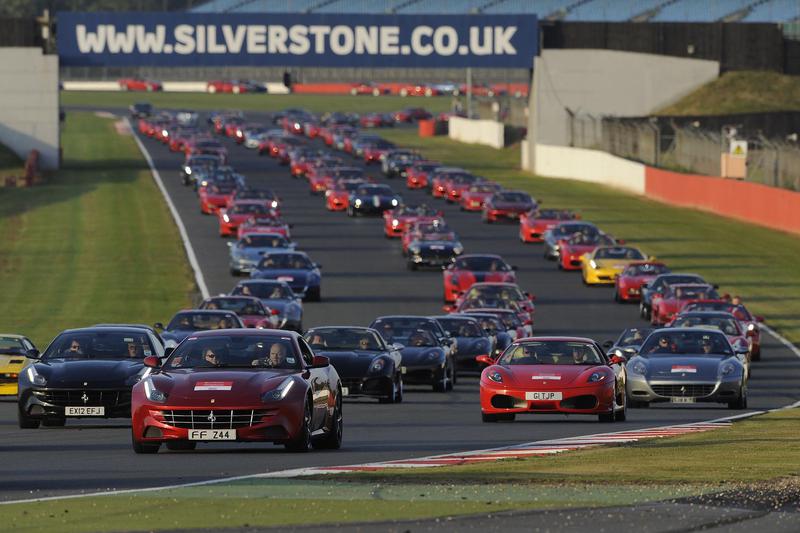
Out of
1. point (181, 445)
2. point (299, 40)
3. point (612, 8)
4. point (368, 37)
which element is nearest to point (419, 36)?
point (368, 37)

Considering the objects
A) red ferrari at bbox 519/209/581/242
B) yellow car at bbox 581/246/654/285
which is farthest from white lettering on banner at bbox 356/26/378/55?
yellow car at bbox 581/246/654/285

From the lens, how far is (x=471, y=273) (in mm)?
49125

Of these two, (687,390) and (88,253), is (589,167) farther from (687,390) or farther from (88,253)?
(687,390)

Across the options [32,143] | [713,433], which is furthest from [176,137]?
[713,433]

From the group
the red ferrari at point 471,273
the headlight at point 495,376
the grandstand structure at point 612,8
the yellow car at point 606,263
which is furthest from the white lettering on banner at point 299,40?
the headlight at point 495,376

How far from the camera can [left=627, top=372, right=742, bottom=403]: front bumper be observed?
1045 inches

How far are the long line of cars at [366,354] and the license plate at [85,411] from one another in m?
0.02

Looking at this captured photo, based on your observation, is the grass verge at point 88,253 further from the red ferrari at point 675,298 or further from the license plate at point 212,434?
the license plate at point 212,434

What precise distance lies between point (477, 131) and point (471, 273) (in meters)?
79.3

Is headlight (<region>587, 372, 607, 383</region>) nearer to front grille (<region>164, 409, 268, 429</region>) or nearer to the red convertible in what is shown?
front grille (<region>164, 409, 268, 429</region>)

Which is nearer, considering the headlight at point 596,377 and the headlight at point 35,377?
the headlight at point 35,377

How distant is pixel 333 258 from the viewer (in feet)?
198

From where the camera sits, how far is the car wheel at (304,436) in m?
17.8

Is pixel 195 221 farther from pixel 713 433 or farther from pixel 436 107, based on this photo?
pixel 436 107
